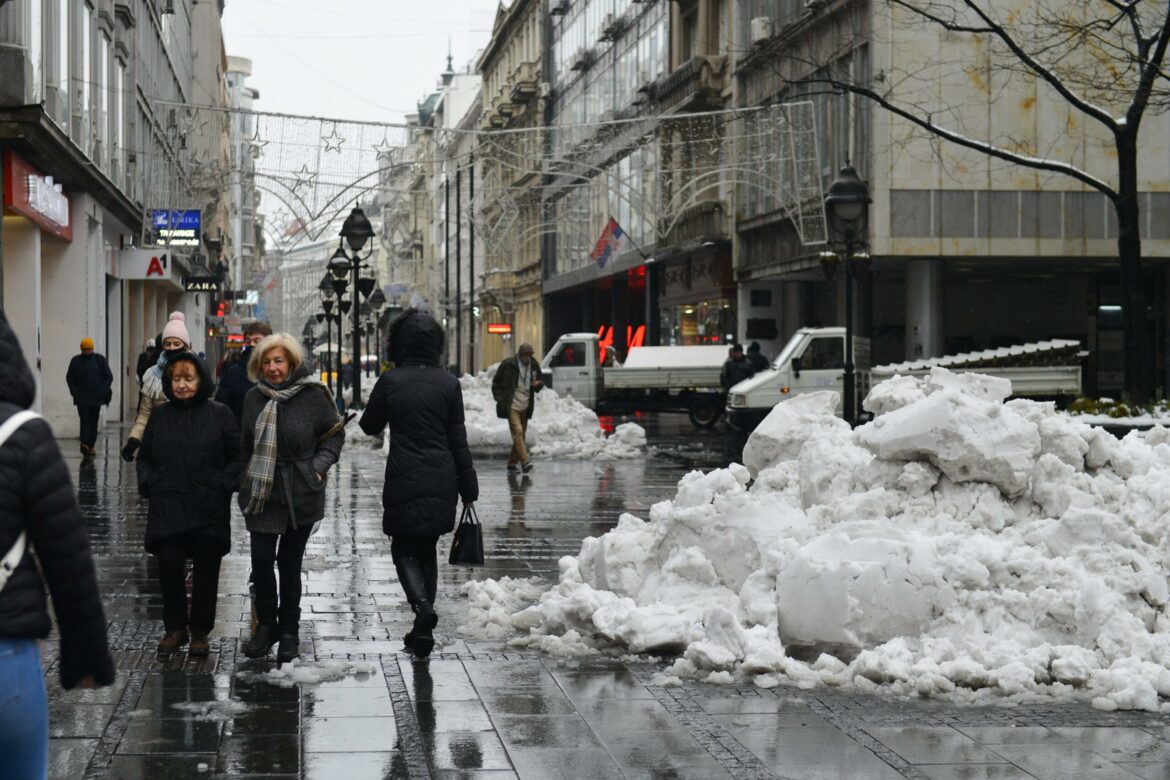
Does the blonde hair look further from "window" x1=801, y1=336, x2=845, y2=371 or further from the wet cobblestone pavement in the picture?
"window" x1=801, y1=336, x2=845, y2=371

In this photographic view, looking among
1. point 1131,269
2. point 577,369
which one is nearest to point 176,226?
point 577,369

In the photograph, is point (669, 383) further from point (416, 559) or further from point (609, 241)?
point (416, 559)

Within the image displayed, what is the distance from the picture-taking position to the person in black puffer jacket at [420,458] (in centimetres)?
834

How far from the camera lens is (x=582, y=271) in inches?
2466

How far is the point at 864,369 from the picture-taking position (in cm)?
2723

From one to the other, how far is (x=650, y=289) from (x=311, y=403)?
4559 centimetres

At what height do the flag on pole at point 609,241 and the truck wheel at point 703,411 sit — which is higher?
the flag on pole at point 609,241

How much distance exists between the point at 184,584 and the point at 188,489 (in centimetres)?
49

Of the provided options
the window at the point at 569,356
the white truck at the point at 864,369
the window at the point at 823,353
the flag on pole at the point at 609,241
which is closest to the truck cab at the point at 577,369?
the window at the point at 569,356

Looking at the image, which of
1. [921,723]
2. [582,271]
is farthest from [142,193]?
[921,723]

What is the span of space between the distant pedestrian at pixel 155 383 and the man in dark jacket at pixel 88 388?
13.6 meters

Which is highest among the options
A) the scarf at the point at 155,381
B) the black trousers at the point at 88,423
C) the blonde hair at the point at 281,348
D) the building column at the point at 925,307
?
the building column at the point at 925,307

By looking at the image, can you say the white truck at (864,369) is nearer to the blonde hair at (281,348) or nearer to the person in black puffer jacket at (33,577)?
the blonde hair at (281,348)

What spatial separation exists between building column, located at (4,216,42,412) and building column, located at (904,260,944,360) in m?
18.9
